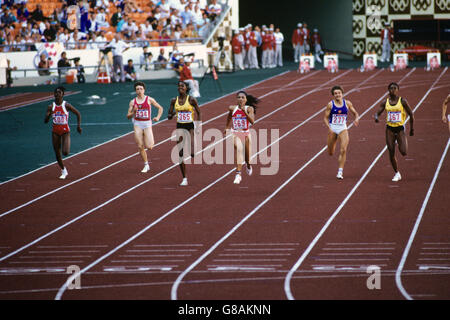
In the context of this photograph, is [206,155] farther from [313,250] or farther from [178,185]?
[313,250]

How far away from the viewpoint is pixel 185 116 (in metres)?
16.6

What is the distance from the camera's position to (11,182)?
17.0m

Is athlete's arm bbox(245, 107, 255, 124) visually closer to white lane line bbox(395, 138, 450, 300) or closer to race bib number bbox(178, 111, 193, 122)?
race bib number bbox(178, 111, 193, 122)

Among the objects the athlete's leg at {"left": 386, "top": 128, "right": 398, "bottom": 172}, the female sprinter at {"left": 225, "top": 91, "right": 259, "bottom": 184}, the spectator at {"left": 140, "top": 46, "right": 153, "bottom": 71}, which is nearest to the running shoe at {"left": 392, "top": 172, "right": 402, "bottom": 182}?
the athlete's leg at {"left": 386, "top": 128, "right": 398, "bottom": 172}

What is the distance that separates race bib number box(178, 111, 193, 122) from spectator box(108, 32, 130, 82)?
21991mm

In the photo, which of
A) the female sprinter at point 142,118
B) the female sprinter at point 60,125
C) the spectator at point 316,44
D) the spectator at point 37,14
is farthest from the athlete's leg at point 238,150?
the spectator at point 316,44

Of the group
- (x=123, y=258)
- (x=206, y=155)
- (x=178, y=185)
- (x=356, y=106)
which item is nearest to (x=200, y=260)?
(x=123, y=258)

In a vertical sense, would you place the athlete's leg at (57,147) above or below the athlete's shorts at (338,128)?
below

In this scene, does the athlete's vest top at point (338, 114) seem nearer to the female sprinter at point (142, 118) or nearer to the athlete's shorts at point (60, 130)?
the female sprinter at point (142, 118)

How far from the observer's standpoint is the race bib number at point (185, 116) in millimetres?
16562

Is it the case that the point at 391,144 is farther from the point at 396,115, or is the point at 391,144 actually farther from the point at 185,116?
the point at 185,116

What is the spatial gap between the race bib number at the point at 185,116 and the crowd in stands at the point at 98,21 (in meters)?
23.3

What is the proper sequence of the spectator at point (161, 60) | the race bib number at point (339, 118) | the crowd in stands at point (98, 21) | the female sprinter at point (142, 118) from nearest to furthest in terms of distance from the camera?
1. the race bib number at point (339, 118)
2. the female sprinter at point (142, 118)
3. the crowd in stands at point (98, 21)
4. the spectator at point (161, 60)

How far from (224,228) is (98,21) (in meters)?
30.1
